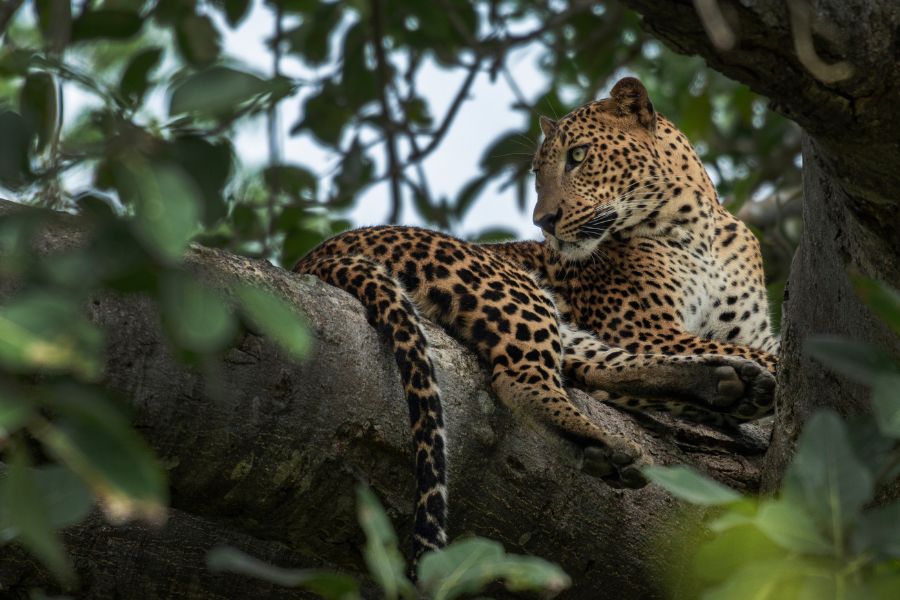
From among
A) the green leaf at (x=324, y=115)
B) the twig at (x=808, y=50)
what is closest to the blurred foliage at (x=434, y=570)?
the twig at (x=808, y=50)

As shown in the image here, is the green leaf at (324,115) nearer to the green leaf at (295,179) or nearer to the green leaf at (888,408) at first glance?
the green leaf at (295,179)

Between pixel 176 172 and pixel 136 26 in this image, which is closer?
pixel 176 172

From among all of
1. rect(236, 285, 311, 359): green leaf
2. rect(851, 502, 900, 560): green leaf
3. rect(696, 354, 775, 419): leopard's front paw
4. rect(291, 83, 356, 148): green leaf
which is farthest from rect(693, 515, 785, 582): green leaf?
rect(291, 83, 356, 148): green leaf

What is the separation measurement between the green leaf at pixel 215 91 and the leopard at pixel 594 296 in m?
2.37

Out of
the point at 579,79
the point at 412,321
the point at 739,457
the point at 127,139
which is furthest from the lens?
the point at 579,79

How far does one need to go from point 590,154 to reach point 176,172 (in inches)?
224

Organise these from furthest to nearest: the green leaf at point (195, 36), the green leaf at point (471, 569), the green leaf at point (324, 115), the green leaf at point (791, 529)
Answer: the green leaf at point (324, 115), the green leaf at point (195, 36), the green leaf at point (471, 569), the green leaf at point (791, 529)

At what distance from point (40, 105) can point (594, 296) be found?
515cm

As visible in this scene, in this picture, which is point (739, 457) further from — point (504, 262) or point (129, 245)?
point (129, 245)

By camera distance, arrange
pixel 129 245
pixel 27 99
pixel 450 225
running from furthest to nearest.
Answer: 1. pixel 450 225
2. pixel 27 99
3. pixel 129 245

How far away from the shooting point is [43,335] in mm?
1576

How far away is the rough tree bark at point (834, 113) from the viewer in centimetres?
272

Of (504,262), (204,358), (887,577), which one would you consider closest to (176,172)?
(204,358)

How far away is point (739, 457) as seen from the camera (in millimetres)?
4961
